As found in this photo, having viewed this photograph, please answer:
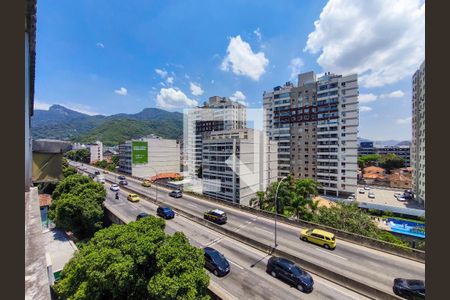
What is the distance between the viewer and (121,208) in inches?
1061

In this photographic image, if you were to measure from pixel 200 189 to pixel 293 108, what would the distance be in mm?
35129

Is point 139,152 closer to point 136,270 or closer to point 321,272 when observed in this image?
point 136,270

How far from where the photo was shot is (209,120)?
265 ft

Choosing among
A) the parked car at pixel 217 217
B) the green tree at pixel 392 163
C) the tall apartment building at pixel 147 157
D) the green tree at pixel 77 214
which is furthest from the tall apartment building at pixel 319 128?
the green tree at pixel 392 163

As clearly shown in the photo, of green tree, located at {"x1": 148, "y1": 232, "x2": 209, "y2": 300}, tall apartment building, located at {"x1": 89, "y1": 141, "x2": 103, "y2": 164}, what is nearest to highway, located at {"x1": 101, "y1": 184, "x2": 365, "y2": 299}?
green tree, located at {"x1": 148, "y1": 232, "x2": 209, "y2": 300}

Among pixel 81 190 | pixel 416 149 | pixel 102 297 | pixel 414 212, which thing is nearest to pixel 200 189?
pixel 81 190

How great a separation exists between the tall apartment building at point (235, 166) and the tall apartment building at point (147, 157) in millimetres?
29966

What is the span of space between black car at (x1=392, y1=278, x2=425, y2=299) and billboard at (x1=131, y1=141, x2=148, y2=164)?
209 ft

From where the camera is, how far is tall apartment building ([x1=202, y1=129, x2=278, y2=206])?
38.4 metres

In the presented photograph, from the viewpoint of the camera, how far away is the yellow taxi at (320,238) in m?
15.1

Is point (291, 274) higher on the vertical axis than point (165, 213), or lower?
higher

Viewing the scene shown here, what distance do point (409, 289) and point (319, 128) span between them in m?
46.5

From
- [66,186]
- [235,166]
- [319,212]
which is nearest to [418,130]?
[319,212]

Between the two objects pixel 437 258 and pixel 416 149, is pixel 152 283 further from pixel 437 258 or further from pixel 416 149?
pixel 416 149
